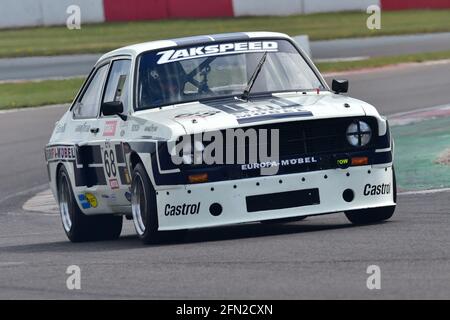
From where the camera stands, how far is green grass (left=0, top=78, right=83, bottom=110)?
82.5 feet

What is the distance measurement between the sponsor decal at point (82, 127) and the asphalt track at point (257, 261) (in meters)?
0.92

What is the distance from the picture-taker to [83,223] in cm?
1118

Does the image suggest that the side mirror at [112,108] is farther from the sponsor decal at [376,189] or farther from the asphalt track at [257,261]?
the sponsor decal at [376,189]

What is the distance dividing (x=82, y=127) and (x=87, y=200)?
0.59 m

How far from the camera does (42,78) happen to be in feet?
98.5

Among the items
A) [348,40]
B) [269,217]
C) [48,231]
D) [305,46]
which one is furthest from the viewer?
[348,40]

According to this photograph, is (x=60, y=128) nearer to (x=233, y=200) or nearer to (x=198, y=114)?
(x=198, y=114)

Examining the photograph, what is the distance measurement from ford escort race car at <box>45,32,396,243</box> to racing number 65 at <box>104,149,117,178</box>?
0.02 metres

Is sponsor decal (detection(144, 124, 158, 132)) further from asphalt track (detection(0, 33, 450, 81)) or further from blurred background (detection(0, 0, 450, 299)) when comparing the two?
asphalt track (detection(0, 33, 450, 81))

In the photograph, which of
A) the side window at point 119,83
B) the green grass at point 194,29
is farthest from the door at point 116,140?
the green grass at point 194,29

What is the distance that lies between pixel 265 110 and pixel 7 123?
13433mm

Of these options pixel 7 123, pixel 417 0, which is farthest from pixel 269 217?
pixel 417 0

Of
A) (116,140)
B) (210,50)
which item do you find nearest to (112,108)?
(116,140)
